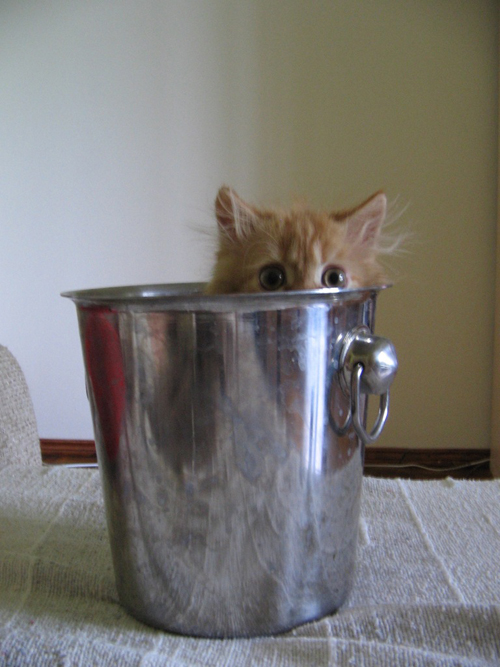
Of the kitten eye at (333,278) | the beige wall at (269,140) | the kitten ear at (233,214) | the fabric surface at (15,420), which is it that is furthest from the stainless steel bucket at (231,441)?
the beige wall at (269,140)

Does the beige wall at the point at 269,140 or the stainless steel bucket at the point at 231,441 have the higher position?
the beige wall at the point at 269,140

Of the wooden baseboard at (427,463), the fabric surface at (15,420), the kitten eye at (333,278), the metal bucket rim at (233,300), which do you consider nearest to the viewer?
the metal bucket rim at (233,300)

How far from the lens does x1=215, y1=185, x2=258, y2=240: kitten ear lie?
0.68 meters

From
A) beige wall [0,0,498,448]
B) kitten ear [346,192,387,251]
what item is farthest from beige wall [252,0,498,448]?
kitten ear [346,192,387,251]

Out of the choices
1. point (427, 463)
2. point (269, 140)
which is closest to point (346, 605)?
point (427, 463)

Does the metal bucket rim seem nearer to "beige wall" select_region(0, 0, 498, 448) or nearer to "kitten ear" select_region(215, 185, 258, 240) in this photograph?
"kitten ear" select_region(215, 185, 258, 240)

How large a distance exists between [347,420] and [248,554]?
13 cm

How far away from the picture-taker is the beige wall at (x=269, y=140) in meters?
1.32

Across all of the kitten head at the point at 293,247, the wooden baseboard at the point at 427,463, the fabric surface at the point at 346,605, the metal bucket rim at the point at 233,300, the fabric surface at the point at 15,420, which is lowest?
the wooden baseboard at the point at 427,463

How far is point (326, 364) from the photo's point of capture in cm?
42

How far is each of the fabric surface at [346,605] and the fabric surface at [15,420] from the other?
0.32 feet

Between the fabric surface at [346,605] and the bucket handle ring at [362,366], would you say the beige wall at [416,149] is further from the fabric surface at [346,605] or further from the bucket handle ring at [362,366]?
the bucket handle ring at [362,366]

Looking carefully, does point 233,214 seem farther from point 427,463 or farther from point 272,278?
point 427,463

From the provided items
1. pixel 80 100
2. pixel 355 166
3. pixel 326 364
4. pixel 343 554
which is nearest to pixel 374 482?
pixel 343 554
